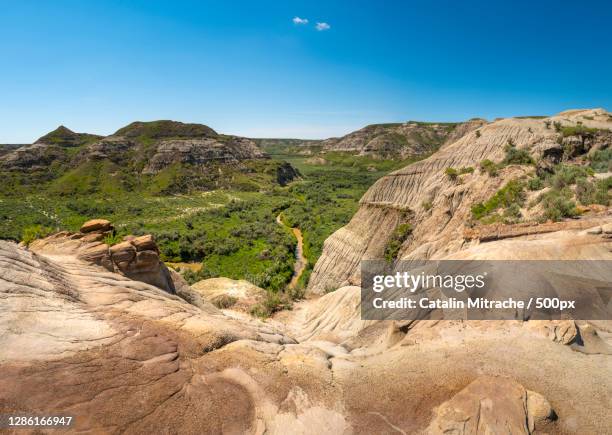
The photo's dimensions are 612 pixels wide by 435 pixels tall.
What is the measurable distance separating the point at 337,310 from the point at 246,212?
57104mm

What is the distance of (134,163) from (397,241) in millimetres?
114925

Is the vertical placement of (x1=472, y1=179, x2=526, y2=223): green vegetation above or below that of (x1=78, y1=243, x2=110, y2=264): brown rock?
above

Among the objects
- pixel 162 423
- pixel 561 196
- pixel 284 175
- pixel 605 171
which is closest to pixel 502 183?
pixel 561 196

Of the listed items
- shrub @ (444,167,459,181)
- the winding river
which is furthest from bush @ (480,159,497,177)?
the winding river

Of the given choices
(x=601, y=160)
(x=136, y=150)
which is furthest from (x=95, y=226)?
(x=136, y=150)

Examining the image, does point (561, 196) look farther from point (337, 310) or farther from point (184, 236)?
point (184, 236)

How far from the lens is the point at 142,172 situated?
108250 mm

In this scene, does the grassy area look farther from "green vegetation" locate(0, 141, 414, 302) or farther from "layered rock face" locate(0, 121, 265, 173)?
"layered rock face" locate(0, 121, 265, 173)

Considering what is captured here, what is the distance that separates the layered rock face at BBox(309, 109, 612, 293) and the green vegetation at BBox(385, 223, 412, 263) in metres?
0.47

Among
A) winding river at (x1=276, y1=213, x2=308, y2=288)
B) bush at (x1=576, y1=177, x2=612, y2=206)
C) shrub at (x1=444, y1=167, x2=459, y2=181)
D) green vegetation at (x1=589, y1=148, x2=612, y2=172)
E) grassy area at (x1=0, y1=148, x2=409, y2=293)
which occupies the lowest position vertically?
winding river at (x1=276, y1=213, x2=308, y2=288)

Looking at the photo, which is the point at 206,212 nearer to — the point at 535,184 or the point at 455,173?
the point at 455,173

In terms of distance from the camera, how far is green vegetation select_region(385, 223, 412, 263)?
26.0 meters

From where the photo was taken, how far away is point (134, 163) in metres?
112

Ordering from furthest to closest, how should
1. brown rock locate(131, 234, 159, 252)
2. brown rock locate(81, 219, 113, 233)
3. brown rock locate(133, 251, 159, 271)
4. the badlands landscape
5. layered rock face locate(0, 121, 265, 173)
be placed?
layered rock face locate(0, 121, 265, 173) → brown rock locate(81, 219, 113, 233) → brown rock locate(131, 234, 159, 252) → brown rock locate(133, 251, 159, 271) → the badlands landscape
